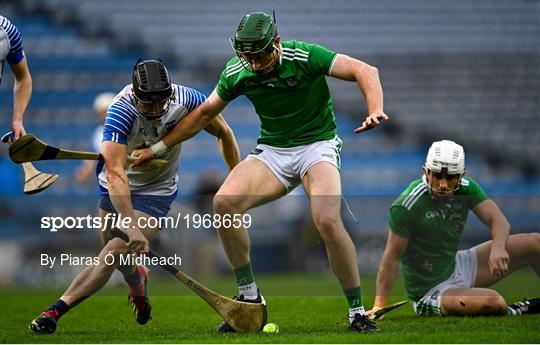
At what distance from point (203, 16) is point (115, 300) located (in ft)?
34.7

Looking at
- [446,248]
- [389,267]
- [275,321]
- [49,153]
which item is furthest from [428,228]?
[49,153]

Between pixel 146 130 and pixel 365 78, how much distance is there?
1.48 metres

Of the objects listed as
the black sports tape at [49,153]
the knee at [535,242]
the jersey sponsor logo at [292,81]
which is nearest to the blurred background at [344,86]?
the knee at [535,242]

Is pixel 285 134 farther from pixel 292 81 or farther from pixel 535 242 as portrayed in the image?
pixel 535 242

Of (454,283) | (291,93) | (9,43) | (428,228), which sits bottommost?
(454,283)

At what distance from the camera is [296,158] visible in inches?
233

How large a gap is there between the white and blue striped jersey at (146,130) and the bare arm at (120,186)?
0.06m

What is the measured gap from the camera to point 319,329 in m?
5.95

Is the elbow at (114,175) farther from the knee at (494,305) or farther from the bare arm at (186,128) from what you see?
the knee at (494,305)

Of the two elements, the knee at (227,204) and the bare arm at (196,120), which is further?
the bare arm at (196,120)

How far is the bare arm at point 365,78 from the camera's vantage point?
5438 millimetres

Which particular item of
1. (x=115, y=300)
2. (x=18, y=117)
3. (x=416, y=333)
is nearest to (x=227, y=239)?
(x=416, y=333)

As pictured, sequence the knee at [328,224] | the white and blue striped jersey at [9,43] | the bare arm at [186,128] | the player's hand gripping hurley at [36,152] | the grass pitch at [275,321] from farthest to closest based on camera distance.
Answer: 1. the white and blue striped jersey at [9,43]
2. the player's hand gripping hurley at [36,152]
3. the bare arm at [186,128]
4. the knee at [328,224]
5. the grass pitch at [275,321]

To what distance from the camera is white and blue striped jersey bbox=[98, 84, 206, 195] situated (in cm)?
602
